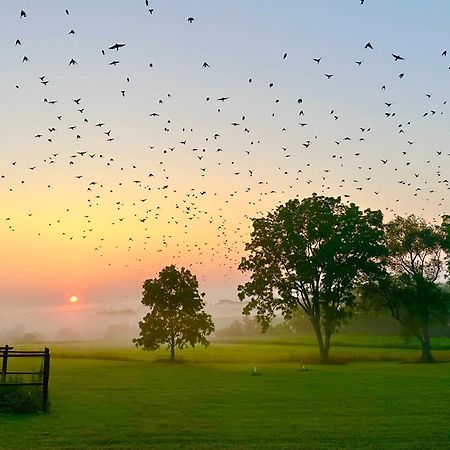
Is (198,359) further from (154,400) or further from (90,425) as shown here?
(90,425)

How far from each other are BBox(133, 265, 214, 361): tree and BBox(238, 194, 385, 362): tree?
24.8 ft

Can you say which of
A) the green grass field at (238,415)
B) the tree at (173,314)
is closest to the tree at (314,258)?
the tree at (173,314)

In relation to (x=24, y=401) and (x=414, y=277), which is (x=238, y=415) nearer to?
(x=24, y=401)

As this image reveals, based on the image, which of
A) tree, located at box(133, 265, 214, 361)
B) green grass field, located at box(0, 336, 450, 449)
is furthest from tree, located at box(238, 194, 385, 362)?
green grass field, located at box(0, 336, 450, 449)

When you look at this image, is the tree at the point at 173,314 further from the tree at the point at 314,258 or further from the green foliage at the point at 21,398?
the green foliage at the point at 21,398

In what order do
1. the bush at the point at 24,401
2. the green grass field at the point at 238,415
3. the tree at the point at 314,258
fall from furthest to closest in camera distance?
the tree at the point at 314,258 → the bush at the point at 24,401 → the green grass field at the point at 238,415

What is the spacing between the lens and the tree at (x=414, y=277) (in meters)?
84.8

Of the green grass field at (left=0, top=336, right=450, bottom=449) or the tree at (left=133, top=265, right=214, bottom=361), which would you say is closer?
the green grass field at (left=0, top=336, right=450, bottom=449)

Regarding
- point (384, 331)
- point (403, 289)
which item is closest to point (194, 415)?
point (403, 289)

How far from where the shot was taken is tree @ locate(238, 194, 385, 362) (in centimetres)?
7562

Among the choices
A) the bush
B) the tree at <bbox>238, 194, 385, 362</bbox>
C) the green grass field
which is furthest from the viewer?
the tree at <bbox>238, 194, 385, 362</bbox>

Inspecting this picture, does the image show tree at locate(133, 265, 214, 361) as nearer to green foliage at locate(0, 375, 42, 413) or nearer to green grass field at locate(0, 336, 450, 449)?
green grass field at locate(0, 336, 450, 449)

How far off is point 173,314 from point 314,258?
21766mm

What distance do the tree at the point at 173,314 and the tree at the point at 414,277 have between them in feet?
82.9
